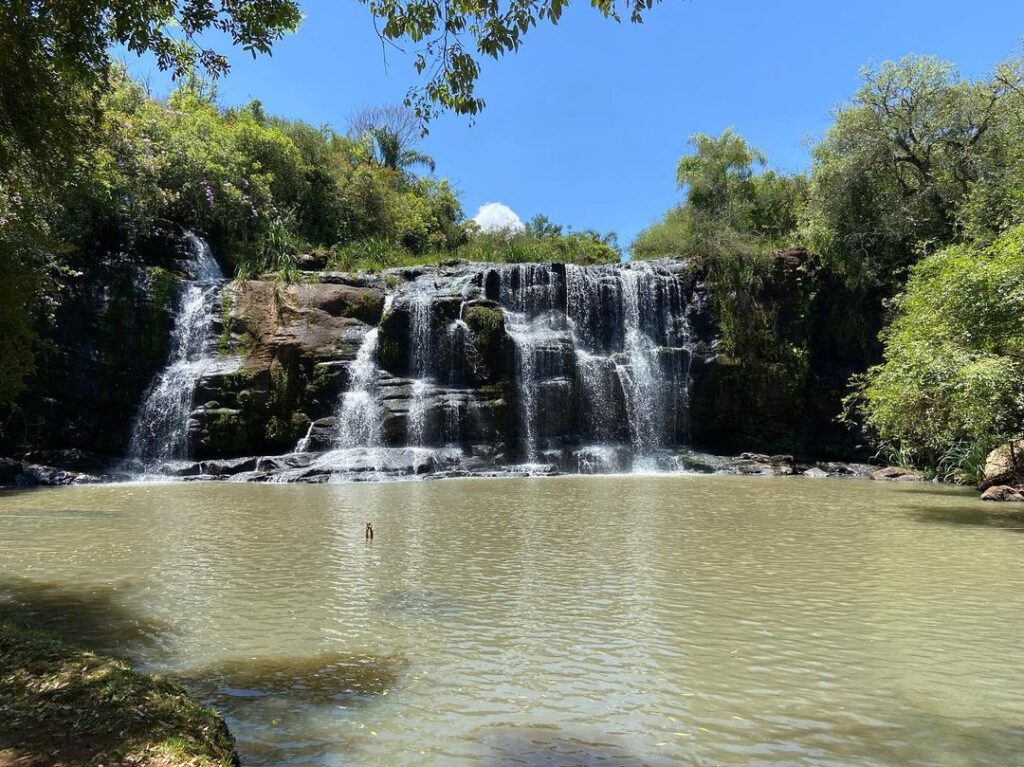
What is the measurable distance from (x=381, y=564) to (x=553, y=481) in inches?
464

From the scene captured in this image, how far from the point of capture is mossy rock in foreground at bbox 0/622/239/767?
9.04ft

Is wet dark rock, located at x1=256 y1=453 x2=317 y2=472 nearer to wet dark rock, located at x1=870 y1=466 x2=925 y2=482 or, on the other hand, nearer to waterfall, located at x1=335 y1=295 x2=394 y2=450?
waterfall, located at x1=335 y1=295 x2=394 y2=450

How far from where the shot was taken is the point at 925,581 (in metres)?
6.99

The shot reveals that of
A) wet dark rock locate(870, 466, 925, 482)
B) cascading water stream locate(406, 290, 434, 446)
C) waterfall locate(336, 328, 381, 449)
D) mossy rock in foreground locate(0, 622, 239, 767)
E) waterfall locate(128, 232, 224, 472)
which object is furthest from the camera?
cascading water stream locate(406, 290, 434, 446)

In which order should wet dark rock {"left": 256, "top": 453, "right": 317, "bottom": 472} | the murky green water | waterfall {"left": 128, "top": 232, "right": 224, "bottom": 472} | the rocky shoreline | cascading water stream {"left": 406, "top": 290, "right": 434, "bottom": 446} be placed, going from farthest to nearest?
cascading water stream {"left": 406, "top": 290, "right": 434, "bottom": 446}
waterfall {"left": 128, "top": 232, "right": 224, "bottom": 472}
wet dark rock {"left": 256, "top": 453, "right": 317, "bottom": 472}
the rocky shoreline
the murky green water

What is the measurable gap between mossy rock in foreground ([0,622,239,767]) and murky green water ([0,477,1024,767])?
0.46m

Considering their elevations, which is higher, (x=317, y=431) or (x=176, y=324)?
(x=176, y=324)

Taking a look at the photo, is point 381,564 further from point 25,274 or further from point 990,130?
point 990,130

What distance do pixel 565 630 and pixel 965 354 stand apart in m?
9.87

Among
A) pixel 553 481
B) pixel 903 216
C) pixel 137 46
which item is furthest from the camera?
pixel 903 216

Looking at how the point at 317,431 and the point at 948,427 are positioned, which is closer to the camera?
the point at 948,427

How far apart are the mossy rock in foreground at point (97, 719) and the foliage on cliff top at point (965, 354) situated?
11.9 m

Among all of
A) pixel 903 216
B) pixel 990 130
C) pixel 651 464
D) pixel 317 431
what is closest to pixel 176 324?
pixel 317 431

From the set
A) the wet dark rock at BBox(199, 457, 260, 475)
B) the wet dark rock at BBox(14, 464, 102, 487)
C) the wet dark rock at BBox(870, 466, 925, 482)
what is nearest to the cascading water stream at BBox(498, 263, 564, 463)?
the wet dark rock at BBox(199, 457, 260, 475)
